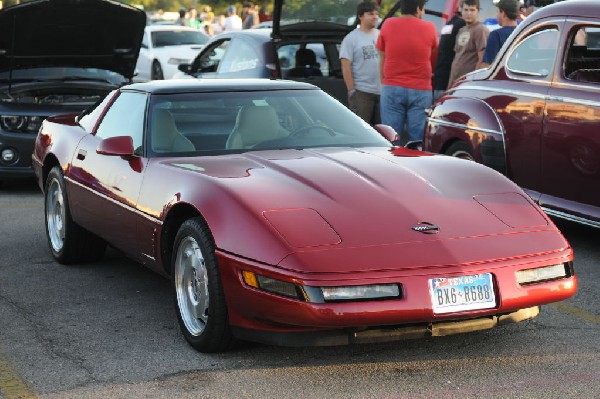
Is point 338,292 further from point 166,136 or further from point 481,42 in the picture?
point 481,42

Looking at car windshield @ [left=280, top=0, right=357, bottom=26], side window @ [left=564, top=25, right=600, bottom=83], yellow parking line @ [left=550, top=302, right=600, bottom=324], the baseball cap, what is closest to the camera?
yellow parking line @ [left=550, top=302, right=600, bottom=324]

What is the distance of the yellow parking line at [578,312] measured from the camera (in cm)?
624

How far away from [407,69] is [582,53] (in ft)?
10.6

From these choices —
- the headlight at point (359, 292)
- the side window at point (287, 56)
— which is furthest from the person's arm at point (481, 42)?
the headlight at point (359, 292)

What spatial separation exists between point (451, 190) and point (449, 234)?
1.64 feet

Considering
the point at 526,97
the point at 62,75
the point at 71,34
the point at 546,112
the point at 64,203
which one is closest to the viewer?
the point at 64,203

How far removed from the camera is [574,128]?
784 cm

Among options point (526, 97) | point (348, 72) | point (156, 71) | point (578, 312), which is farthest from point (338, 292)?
point (156, 71)

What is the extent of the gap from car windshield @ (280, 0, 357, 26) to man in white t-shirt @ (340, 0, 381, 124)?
2.10ft

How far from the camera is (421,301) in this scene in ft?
16.5

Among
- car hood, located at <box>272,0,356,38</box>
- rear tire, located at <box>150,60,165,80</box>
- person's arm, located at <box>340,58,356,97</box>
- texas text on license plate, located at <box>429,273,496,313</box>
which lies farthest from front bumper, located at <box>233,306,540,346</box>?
rear tire, located at <box>150,60,165,80</box>

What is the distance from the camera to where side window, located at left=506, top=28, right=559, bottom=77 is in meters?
8.37

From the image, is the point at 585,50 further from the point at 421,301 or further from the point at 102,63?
the point at 102,63

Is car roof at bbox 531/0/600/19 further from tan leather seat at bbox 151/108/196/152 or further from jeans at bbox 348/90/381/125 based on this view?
jeans at bbox 348/90/381/125
